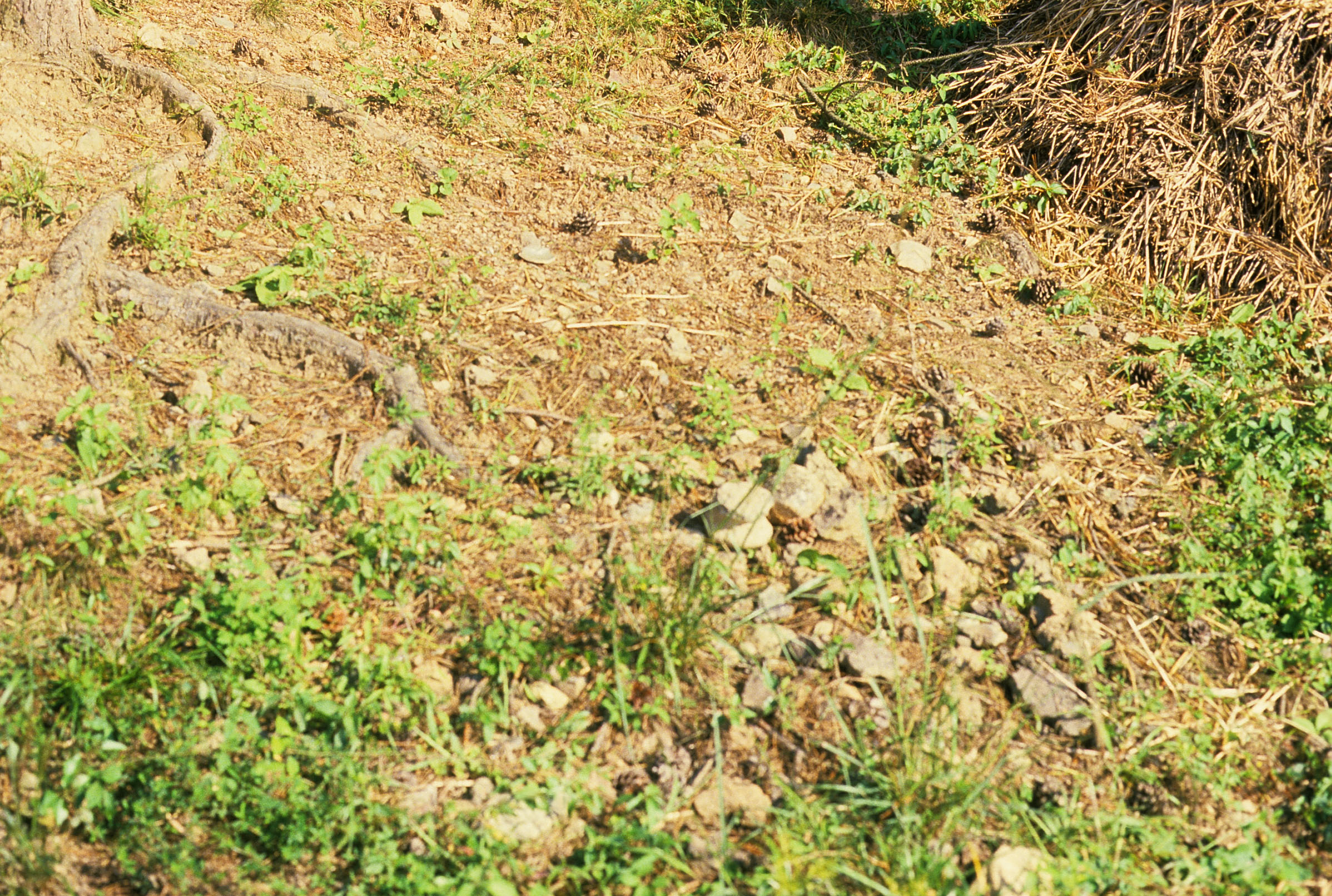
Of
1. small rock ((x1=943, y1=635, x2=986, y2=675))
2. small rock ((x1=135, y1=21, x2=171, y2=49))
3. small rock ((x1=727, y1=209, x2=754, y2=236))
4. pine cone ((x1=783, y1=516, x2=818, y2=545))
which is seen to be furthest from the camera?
small rock ((x1=135, y1=21, x2=171, y2=49))

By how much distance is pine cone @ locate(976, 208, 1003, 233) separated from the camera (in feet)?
14.3

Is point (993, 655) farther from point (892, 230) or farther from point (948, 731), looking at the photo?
point (892, 230)

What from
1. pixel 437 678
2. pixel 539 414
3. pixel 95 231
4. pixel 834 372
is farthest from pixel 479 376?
pixel 95 231

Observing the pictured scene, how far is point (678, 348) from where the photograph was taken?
360 cm

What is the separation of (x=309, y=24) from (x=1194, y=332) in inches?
177

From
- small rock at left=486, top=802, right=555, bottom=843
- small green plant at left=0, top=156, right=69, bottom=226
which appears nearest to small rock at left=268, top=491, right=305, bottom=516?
small rock at left=486, top=802, right=555, bottom=843

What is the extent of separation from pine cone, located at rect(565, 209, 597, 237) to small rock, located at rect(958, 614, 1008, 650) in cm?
222

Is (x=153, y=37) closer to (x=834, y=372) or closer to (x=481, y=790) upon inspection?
(x=834, y=372)

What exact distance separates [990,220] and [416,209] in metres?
2.48

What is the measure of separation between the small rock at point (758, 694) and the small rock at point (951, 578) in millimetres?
634

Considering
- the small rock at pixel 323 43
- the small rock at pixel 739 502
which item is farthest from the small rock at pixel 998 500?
the small rock at pixel 323 43

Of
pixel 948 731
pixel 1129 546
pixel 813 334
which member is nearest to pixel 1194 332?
pixel 1129 546

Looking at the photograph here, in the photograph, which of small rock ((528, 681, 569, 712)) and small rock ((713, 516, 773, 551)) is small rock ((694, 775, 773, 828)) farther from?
small rock ((713, 516, 773, 551))

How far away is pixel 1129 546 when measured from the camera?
3156 mm
